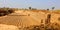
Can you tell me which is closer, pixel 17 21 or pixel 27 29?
pixel 27 29

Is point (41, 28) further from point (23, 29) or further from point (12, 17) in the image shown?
point (12, 17)

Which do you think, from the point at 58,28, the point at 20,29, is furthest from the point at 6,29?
the point at 58,28

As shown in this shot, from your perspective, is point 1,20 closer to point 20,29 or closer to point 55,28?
point 20,29

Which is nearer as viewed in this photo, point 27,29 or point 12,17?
point 27,29

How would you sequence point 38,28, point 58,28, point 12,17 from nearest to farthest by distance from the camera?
point 38,28
point 58,28
point 12,17

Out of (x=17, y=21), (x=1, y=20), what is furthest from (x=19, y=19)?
(x=1, y=20)

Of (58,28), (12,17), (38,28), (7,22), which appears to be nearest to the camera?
(38,28)

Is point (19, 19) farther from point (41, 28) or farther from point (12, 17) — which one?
point (41, 28)

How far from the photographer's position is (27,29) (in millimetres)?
21141

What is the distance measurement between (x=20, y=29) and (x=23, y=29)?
49cm

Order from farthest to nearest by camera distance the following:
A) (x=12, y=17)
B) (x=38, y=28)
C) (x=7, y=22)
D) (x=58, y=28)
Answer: (x=12, y=17) < (x=7, y=22) < (x=58, y=28) < (x=38, y=28)

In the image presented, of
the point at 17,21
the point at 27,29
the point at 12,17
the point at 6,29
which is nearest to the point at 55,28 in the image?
the point at 27,29

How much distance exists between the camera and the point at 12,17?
30875 millimetres

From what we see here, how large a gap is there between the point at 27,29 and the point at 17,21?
8.46 metres
